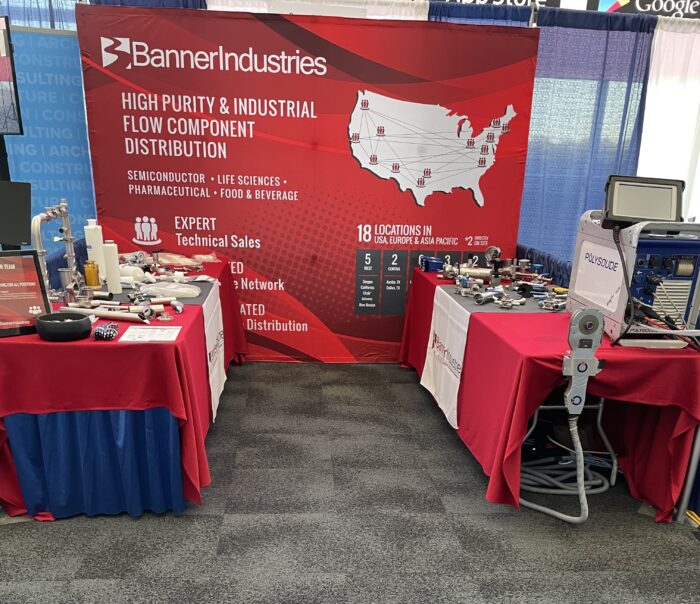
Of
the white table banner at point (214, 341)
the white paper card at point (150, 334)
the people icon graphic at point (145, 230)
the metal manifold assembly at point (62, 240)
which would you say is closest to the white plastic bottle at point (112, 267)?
the metal manifold assembly at point (62, 240)

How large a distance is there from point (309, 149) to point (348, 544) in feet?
8.27

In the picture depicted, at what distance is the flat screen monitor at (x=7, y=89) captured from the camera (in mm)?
2375

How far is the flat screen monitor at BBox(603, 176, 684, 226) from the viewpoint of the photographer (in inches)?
78.4

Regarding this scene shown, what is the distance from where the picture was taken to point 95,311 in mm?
2148

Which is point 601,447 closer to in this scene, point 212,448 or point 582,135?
point 212,448

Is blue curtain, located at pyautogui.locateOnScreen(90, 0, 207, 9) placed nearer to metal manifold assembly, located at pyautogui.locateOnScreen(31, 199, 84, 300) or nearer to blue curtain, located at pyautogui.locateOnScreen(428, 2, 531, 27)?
blue curtain, located at pyautogui.locateOnScreen(428, 2, 531, 27)

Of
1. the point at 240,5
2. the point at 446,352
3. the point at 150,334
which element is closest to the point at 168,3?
the point at 240,5

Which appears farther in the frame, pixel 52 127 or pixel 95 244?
pixel 52 127

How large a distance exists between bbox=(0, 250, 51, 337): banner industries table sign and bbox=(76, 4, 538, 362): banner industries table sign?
1.61 metres

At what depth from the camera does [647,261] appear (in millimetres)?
1938

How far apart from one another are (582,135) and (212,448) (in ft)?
12.2

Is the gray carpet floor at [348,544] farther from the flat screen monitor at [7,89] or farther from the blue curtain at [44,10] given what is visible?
the blue curtain at [44,10]

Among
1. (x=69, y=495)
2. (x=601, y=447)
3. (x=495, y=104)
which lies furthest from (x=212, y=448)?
(x=495, y=104)

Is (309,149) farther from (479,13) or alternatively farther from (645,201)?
(645,201)
